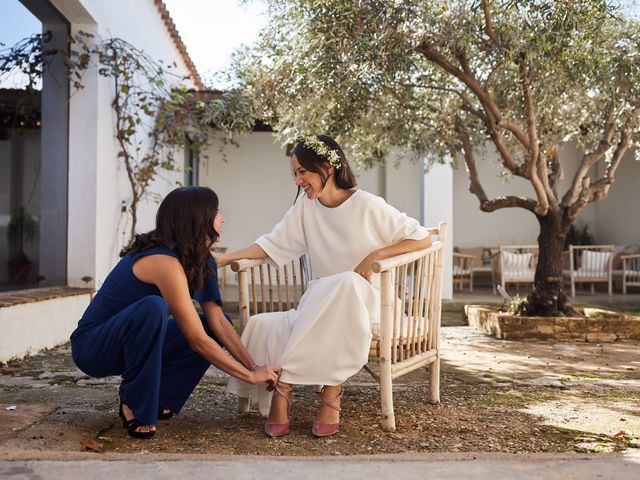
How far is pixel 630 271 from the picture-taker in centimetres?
1076

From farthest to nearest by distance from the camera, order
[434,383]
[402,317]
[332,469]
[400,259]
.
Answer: [434,383], [402,317], [400,259], [332,469]

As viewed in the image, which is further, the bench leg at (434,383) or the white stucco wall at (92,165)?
the white stucco wall at (92,165)

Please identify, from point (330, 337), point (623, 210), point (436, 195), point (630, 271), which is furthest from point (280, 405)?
point (623, 210)

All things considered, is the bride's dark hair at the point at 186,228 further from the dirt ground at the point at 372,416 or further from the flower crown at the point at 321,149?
the dirt ground at the point at 372,416

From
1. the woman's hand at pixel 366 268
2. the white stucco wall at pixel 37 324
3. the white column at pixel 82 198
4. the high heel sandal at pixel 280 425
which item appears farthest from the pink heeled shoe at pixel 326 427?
the white column at pixel 82 198

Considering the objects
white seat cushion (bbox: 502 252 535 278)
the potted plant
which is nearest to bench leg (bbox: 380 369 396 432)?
Answer: the potted plant

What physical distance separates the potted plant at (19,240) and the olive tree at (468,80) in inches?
81.3

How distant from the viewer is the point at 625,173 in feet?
41.7

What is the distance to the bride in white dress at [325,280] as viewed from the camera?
266 centimetres

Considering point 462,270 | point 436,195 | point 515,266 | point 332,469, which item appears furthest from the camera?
point 462,270

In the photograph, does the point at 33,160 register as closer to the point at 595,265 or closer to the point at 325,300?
the point at 325,300

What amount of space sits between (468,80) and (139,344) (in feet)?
12.0

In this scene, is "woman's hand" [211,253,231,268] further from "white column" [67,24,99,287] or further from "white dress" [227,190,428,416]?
"white column" [67,24,99,287]

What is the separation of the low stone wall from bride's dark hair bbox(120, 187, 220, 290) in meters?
3.99
